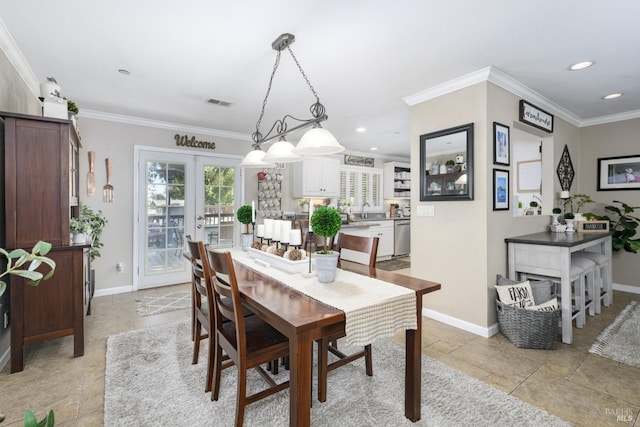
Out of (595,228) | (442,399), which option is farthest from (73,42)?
(595,228)

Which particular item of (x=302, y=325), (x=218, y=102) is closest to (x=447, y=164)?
(x=302, y=325)

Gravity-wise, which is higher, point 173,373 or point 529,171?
point 529,171

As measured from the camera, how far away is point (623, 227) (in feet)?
14.0

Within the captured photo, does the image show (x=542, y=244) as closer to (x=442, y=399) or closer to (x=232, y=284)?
(x=442, y=399)

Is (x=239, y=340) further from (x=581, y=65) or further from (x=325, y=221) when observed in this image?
(x=581, y=65)

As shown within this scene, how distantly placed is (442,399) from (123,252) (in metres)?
4.28

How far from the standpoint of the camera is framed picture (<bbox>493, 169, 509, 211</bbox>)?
9.91 ft

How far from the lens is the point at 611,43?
7.93ft

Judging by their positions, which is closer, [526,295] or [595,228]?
[526,295]

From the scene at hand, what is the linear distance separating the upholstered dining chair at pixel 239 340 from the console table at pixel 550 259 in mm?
2543

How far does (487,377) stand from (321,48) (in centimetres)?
277

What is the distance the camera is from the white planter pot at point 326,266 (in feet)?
5.89

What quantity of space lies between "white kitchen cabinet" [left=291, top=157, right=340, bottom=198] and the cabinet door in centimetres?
363

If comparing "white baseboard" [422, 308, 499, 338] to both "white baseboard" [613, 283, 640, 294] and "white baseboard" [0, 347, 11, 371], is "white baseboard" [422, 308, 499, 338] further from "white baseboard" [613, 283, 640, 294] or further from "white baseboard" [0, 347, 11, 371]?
"white baseboard" [0, 347, 11, 371]
